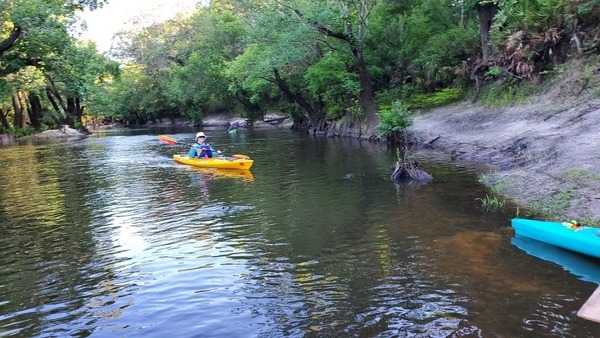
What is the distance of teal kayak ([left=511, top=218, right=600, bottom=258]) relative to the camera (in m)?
6.80

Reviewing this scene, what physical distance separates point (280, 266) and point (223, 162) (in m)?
10.5

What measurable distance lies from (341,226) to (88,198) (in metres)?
7.69

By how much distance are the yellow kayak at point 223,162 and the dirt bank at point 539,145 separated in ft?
24.8

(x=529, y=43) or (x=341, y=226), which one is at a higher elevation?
(x=529, y=43)

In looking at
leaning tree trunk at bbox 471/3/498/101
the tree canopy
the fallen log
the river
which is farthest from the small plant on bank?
leaning tree trunk at bbox 471/3/498/101

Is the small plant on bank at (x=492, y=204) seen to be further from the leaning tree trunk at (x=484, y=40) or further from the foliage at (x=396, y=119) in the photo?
the leaning tree trunk at (x=484, y=40)

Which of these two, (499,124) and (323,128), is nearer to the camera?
(499,124)

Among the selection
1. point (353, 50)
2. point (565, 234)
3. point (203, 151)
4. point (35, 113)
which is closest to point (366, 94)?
point (353, 50)

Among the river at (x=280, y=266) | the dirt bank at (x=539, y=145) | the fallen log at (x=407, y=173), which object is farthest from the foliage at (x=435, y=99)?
the fallen log at (x=407, y=173)

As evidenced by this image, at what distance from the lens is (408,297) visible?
6.03 meters

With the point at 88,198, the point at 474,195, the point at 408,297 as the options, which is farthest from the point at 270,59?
the point at 408,297

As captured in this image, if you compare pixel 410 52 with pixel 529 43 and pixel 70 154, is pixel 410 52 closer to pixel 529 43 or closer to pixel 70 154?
pixel 529 43

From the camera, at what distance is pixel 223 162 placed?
1745 centimetres

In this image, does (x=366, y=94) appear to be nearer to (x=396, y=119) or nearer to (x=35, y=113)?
(x=396, y=119)
